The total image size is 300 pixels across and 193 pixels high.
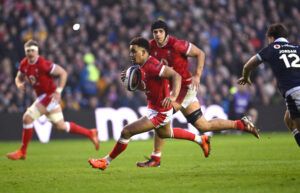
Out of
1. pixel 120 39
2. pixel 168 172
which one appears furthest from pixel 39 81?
pixel 120 39

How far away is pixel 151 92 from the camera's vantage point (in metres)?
12.2

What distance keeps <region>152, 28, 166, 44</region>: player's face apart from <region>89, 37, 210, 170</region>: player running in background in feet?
3.61

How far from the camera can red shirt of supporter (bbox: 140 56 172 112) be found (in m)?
12.0

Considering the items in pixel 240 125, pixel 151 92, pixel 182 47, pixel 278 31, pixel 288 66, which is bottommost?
pixel 240 125

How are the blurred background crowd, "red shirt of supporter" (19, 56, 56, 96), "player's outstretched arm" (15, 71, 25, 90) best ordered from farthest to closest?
the blurred background crowd, "player's outstretched arm" (15, 71, 25, 90), "red shirt of supporter" (19, 56, 56, 96)

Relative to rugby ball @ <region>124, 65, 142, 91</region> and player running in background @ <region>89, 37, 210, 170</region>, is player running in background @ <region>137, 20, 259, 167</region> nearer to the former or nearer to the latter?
player running in background @ <region>89, 37, 210, 170</region>

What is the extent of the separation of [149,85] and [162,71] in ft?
1.15

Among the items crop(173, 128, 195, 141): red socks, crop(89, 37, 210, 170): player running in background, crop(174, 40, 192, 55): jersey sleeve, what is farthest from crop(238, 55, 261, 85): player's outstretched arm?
crop(174, 40, 192, 55): jersey sleeve

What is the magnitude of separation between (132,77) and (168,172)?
1580 mm

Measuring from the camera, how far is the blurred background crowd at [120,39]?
24.0m

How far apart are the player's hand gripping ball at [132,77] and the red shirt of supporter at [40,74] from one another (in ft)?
16.2

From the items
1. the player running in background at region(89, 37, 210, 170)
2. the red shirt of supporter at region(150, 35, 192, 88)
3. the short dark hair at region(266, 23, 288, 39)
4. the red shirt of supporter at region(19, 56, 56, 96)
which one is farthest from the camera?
the red shirt of supporter at region(19, 56, 56, 96)

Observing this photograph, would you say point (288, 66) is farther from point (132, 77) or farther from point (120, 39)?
point (120, 39)

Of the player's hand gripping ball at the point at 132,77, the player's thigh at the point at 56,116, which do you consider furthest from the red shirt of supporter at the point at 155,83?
the player's thigh at the point at 56,116
